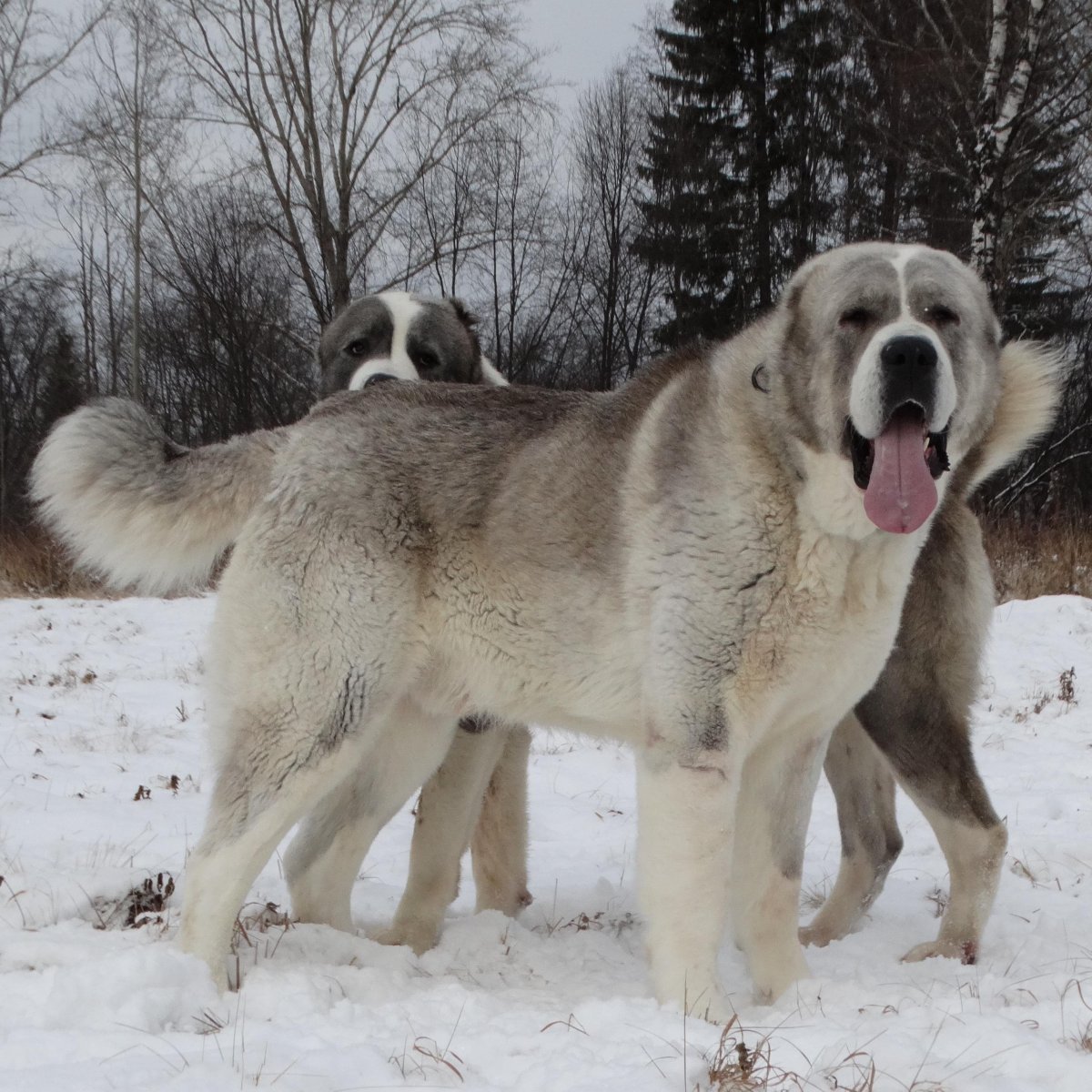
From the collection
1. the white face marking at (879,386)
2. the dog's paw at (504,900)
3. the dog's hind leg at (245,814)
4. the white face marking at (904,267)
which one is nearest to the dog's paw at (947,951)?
the dog's paw at (504,900)

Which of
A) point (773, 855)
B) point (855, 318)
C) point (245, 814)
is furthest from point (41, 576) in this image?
point (855, 318)

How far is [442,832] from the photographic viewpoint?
11.6ft

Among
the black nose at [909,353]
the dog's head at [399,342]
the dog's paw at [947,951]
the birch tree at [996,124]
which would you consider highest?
the birch tree at [996,124]

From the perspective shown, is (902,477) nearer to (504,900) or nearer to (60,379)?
(504,900)

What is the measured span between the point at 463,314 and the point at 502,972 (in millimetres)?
2939

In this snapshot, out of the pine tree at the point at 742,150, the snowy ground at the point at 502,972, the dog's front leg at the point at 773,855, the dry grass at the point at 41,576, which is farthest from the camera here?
the pine tree at the point at 742,150

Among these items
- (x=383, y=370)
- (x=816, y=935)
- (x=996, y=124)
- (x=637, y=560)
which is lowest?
(x=816, y=935)

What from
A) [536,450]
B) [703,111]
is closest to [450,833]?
[536,450]

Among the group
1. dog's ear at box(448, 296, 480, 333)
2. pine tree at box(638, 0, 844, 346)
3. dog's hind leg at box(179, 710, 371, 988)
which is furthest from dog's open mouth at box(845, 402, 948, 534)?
pine tree at box(638, 0, 844, 346)

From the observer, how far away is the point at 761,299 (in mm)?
18156

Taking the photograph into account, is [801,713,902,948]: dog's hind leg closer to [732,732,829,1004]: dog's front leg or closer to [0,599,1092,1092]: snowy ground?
[0,599,1092,1092]: snowy ground

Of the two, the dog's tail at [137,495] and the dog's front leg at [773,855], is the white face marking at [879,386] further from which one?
the dog's tail at [137,495]

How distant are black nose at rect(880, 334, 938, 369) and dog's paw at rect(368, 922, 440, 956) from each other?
215 cm

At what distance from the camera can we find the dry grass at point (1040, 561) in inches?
412
